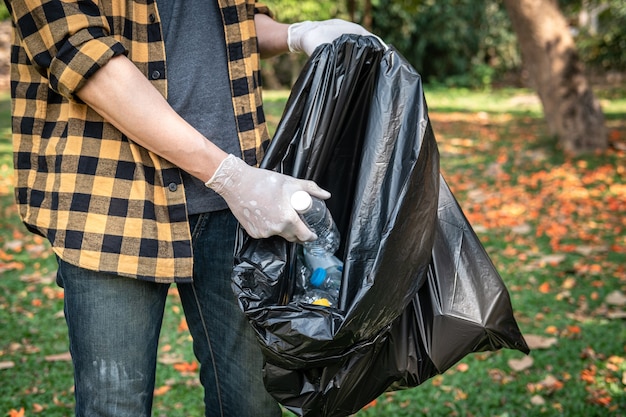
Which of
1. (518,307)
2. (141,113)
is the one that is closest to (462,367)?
(518,307)

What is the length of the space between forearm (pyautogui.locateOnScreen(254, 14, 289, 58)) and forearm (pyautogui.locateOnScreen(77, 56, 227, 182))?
1.79 ft

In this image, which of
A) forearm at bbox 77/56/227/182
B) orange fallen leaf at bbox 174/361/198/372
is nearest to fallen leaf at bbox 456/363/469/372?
orange fallen leaf at bbox 174/361/198/372

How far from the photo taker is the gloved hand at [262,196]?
1.46m

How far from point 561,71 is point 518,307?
12.7 ft

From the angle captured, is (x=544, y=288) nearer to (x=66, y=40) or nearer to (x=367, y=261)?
(x=367, y=261)

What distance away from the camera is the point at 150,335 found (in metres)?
1.62

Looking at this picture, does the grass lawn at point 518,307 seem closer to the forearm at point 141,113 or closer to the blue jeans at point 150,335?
the blue jeans at point 150,335

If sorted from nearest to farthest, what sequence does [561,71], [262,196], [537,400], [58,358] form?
[262,196]
[537,400]
[58,358]
[561,71]

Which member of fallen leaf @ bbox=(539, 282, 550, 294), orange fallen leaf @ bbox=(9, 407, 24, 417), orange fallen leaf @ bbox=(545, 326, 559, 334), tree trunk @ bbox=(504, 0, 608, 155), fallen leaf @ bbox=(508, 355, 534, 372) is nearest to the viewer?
orange fallen leaf @ bbox=(9, 407, 24, 417)

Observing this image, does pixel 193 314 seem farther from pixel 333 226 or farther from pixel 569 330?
pixel 569 330

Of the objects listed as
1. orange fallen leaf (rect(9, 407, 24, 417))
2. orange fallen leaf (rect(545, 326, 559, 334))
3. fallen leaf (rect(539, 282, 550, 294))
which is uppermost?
orange fallen leaf (rect(9, 407, 24, 417))

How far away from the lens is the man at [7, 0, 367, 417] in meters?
1.40

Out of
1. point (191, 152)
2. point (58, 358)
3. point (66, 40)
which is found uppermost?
point (66, 40)

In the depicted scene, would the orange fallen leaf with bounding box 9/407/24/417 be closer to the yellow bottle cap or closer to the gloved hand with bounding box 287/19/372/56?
the yellow bottle cap
